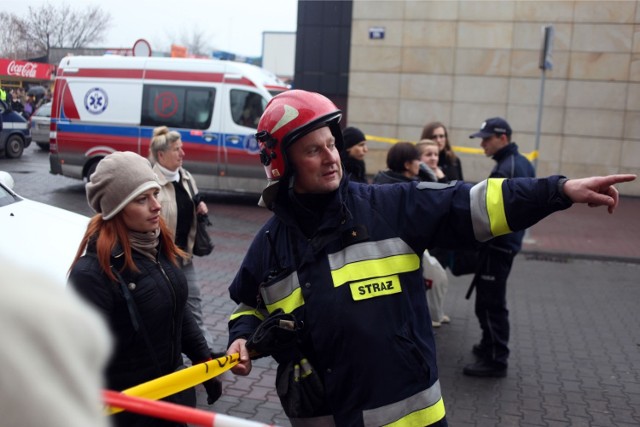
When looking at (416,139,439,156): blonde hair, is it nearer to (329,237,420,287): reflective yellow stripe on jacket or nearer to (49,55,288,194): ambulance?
(329,237,420,287): reflective yellow stripe on jacket

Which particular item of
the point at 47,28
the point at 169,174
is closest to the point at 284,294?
the point at 169,174

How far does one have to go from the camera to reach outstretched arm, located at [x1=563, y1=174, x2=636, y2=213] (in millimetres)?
2373

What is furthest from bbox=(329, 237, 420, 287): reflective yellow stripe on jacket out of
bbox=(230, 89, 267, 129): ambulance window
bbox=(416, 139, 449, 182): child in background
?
bbox=(230, 89, 267, 129): ambulance window

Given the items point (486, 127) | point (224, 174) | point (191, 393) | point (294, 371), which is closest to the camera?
point (294, 371)

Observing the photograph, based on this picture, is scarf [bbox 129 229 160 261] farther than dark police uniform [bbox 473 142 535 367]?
No

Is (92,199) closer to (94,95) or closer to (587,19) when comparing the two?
(94,95)

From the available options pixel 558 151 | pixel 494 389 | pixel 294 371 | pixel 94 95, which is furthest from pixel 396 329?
pixel 558 151

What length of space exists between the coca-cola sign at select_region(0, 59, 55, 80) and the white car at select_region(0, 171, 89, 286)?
2.30m

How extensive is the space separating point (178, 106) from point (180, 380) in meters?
13.1

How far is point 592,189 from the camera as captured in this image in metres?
2.39

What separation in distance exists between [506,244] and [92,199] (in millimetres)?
3637

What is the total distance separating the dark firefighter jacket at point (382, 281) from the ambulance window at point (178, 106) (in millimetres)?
12696

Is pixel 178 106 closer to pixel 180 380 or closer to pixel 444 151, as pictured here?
pixel 444 151

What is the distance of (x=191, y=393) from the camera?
3.42m
